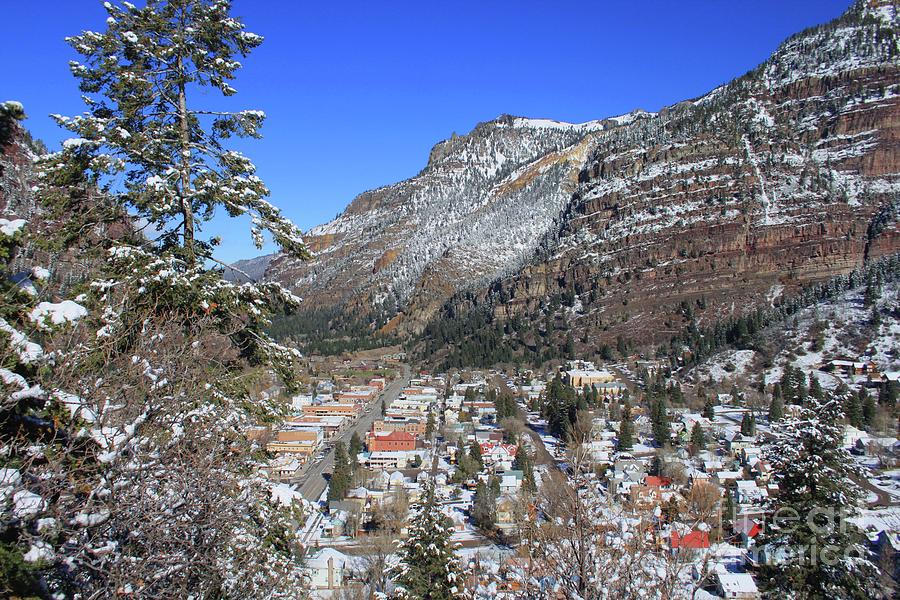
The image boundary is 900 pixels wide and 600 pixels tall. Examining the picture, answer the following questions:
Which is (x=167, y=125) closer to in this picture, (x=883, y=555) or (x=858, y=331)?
(x=883, y=555)

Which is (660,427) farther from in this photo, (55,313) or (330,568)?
(55,313)

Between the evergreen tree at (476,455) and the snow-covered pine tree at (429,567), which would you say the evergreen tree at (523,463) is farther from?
the snow-covered pine tree at (429,567)

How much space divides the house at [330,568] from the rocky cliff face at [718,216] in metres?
65.7

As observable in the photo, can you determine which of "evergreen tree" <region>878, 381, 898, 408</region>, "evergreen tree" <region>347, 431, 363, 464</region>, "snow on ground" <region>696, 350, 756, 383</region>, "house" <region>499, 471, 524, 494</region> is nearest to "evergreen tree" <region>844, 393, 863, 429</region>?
"evergreen tree" <region>878, 381, 898, 408</region>

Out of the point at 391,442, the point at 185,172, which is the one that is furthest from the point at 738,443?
Answer: the point at 185,172

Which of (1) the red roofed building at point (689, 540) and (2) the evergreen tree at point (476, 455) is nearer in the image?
(1) the red roofed building at point (689, 540)

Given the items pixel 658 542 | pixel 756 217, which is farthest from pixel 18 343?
pixel 756 217

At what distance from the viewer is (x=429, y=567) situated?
12234 mm

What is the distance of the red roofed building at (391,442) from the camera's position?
39969mm

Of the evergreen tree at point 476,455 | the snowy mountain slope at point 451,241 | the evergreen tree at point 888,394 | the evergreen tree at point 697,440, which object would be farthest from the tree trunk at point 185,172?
the snowy mountain slope at point 451,241

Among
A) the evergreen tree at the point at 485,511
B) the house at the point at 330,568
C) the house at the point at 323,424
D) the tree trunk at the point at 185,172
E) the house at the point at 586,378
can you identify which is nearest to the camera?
the tree trunk at the point at 185,172

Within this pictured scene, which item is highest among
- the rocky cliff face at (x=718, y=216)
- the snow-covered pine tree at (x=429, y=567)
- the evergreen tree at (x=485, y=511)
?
the rocky cliff face at (x=718, y=216)

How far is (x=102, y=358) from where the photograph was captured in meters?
4.60

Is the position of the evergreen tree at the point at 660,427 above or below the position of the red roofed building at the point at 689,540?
below
